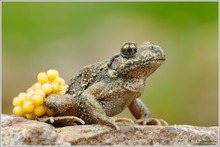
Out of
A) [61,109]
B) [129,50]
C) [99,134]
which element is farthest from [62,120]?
[129,50]

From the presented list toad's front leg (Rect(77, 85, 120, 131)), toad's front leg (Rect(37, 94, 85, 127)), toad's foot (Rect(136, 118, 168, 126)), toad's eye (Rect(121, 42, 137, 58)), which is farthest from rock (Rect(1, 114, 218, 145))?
toad's eye (Rect(121, 42, 137, 58))

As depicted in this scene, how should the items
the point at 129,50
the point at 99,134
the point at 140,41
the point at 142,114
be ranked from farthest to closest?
the point at 140,41 < the point at 142,114 < the point at 129,50 < the point at 99,134

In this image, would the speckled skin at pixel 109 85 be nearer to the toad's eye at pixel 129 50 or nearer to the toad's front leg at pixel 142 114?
the toad's eye at pixel 129 50

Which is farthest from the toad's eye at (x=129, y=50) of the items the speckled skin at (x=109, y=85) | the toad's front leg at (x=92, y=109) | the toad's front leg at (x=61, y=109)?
the toad's front leg at (x=61, y=109)

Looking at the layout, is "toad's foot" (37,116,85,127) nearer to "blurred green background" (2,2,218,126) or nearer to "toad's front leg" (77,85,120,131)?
"toad's front leg" (77,85,120,131)

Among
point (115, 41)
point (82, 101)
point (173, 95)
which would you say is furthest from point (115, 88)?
point (115, 41)

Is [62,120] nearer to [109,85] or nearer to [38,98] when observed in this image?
[38,98]

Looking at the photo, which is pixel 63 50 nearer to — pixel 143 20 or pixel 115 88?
pixel 143 20
